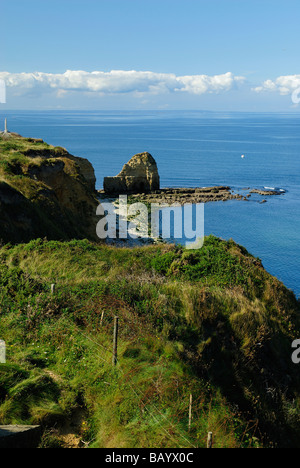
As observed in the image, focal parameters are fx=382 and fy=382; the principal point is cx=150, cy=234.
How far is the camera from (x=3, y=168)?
27.1 m

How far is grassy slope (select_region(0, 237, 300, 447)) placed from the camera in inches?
264

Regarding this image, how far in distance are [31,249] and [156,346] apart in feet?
32.5

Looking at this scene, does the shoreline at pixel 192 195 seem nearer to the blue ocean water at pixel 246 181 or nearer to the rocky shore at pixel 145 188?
the rocky shore at pixel 145 188

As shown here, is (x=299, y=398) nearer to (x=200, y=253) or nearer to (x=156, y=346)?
(x=156, y=346)

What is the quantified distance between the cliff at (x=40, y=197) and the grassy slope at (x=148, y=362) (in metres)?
9.39

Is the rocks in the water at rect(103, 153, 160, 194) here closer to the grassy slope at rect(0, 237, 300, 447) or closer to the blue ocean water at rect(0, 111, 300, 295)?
the blue ocean water at rect(0, 111, 300, 295)

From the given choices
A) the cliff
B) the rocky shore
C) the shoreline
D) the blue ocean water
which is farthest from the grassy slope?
the rocky shore

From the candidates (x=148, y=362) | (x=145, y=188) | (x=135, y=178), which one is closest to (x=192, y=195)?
(x=145, y=188)

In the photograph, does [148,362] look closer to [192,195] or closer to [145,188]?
[192,195]

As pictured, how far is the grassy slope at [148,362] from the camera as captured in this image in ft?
22.0

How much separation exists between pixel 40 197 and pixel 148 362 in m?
20.4

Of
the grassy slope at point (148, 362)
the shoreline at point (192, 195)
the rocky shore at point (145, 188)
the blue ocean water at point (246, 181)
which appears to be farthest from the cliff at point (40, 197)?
the rocky shore at point (145, 188)

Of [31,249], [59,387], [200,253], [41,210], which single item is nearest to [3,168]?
[41,210]

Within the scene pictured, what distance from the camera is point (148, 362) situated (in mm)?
8125
